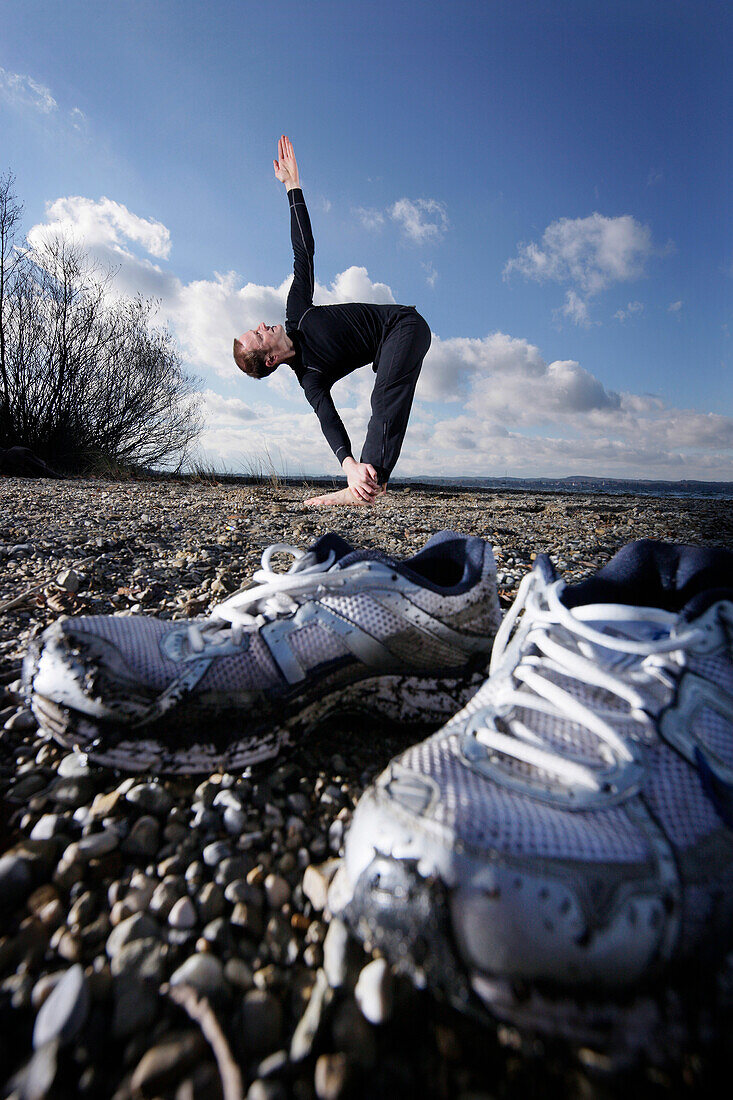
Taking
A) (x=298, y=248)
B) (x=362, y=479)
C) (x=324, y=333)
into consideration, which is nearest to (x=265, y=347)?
(x=324, y=333)

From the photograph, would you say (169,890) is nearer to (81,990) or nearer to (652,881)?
Result: (81,990)

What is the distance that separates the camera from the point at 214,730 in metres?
1.12

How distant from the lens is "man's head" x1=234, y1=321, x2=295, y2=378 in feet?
20.4

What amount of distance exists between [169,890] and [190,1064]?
0.93 feet

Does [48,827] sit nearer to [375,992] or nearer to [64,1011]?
[64,1011]

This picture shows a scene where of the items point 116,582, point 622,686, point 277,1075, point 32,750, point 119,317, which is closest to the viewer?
point 277,1075

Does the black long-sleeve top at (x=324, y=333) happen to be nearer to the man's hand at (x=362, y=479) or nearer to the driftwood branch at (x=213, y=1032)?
the man's hand at (x=362, y=479)

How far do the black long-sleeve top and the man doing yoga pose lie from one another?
11mm

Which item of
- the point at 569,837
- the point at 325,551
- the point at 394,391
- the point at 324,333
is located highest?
the point at 324,333

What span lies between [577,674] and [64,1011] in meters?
0.96

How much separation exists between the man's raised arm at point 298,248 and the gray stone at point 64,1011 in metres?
6.61

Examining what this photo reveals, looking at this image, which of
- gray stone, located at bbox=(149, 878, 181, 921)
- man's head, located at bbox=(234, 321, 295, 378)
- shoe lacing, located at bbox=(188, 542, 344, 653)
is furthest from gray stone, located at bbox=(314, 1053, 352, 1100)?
man's head, located at bbox=(234, 321, 295, 378)

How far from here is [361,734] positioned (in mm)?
1345

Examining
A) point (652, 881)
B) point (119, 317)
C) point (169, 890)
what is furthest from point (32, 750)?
point (119, 317)
